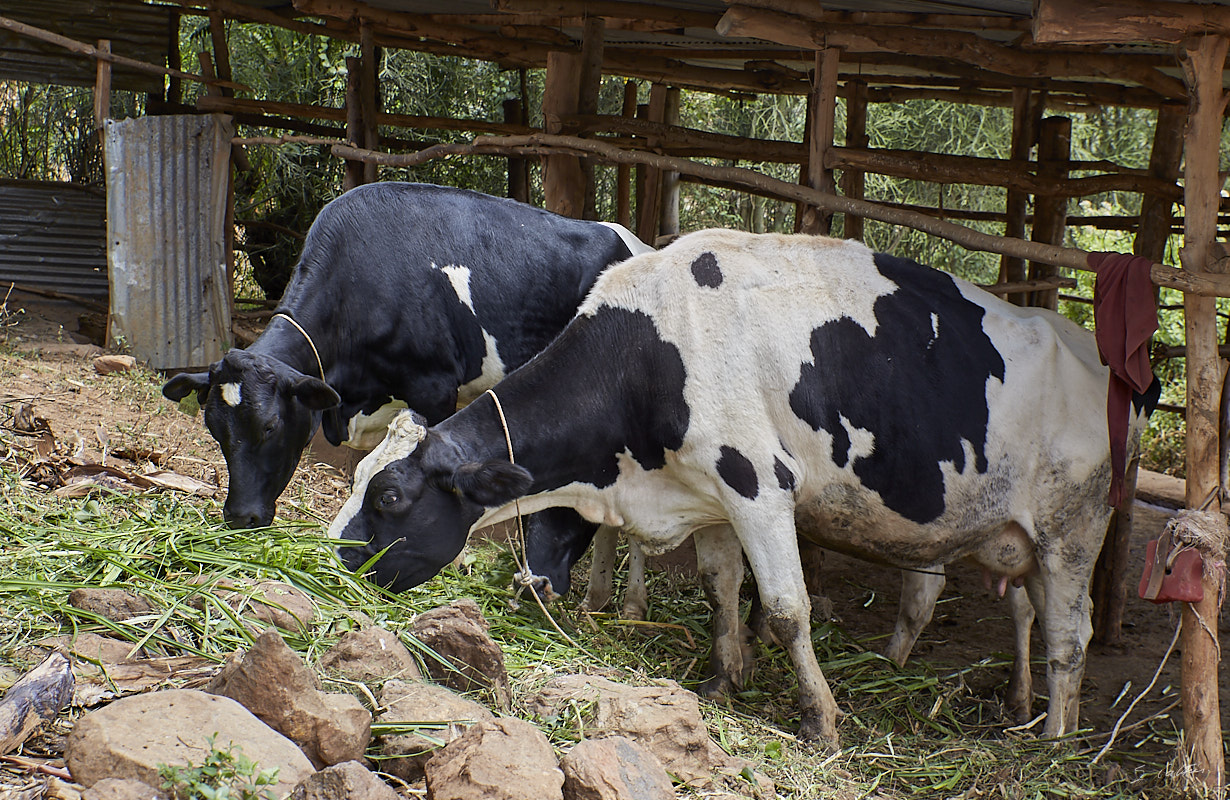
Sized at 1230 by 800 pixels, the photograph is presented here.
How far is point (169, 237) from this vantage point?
29.0ft

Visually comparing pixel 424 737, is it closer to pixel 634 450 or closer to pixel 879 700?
pixel 634 450

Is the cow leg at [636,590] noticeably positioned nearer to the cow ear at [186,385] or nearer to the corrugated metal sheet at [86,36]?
the cow ear at [186,385]

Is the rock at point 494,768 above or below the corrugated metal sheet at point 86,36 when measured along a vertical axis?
below

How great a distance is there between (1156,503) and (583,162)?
538cm

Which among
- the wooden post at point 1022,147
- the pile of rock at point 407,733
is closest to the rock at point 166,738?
the pile of rock at point 407,733

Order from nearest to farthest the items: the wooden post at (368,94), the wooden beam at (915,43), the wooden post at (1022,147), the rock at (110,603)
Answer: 1. the rock at (110,603)
2. the wooden beam at (915,43)
3. the wooden post at (1022,147)
4. the wooden post at (368,94)

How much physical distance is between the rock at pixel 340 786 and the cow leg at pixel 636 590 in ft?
9.12

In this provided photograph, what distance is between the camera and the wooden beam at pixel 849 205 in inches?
146

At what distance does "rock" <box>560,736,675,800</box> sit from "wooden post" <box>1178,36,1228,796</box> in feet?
6.37

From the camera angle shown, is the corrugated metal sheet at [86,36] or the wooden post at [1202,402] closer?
the wooden post at [1202,402]

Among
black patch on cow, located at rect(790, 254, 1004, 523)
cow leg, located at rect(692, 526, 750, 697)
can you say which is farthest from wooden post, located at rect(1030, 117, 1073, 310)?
cow leg, located at rect(692, 526, 750, 697)

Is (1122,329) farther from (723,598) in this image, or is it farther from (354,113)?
(354,113)

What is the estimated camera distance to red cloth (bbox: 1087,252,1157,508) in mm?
3908

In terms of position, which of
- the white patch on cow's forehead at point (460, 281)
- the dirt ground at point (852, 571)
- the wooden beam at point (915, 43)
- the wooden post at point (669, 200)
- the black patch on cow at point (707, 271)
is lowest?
the dirt ground at point (852, 571)
